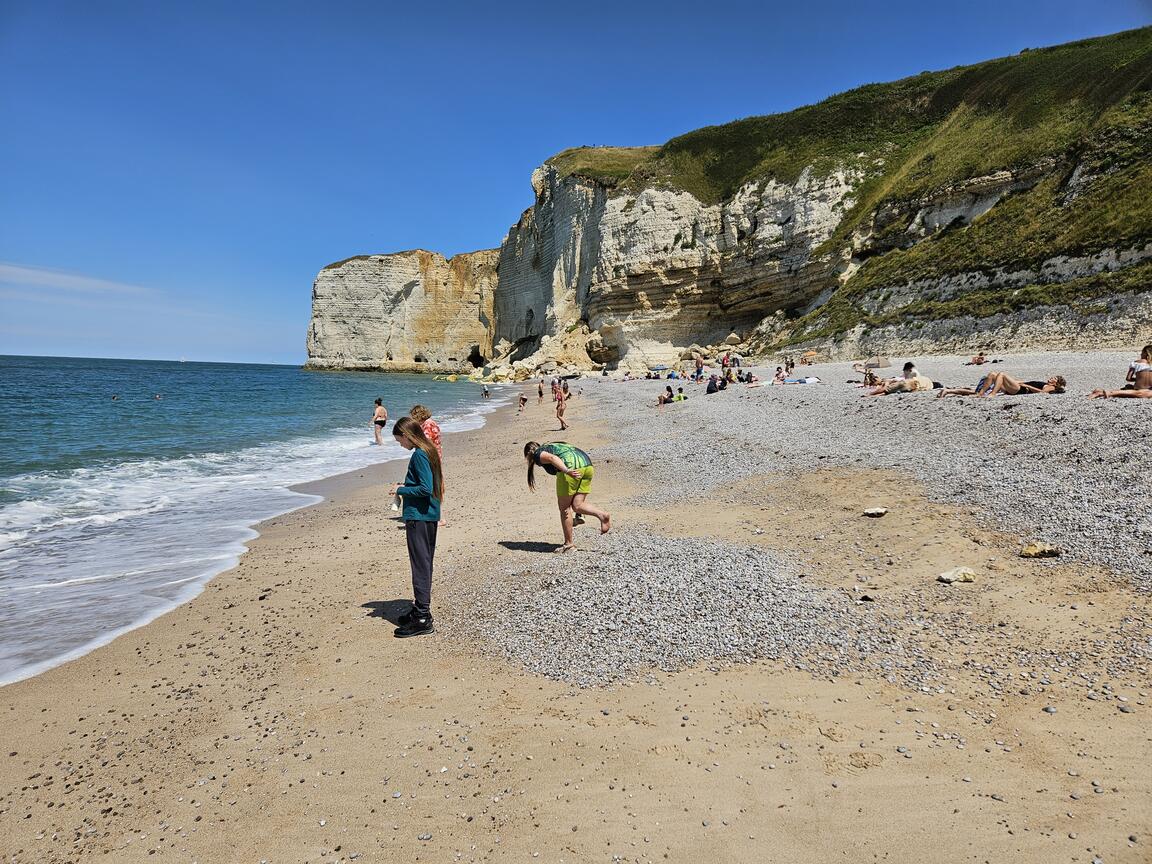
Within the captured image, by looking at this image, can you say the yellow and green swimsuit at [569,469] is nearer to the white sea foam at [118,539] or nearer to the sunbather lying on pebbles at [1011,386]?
the white sea foam at [118,539]

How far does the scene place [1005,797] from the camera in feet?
9.55

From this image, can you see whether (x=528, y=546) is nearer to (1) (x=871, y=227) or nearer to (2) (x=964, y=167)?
(2) (x=964, y=167)

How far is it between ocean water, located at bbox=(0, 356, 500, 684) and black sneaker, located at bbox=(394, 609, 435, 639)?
2.78 metres

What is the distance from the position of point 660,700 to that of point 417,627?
2256mm

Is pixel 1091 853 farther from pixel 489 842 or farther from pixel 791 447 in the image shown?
pixel 791 447

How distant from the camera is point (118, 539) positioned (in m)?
8.73

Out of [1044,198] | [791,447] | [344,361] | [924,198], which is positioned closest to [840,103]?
[924,198]

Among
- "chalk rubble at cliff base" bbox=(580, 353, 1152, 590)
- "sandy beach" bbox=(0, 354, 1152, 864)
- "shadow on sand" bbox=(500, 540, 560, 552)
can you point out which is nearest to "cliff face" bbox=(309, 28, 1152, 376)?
"chalk rubble at cliff base" bbox=(580, 353, 1152, 590)

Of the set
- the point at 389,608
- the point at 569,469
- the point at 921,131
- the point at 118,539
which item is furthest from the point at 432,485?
the point at 921,131

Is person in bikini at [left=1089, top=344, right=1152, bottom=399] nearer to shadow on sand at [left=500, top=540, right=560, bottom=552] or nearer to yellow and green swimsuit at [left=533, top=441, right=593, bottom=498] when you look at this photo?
yellow and green swimsuit at [left=533, top=441, right=593, bottom=498]

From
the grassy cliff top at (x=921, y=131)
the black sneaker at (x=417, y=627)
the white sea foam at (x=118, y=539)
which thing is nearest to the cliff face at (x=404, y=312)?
the grassy cliff top at (x=921, y=131)

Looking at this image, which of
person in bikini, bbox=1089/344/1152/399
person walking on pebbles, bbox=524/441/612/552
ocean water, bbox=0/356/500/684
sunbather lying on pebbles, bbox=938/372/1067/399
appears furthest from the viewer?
sunbather lying on pebbles, bbox=938/372/1067/399

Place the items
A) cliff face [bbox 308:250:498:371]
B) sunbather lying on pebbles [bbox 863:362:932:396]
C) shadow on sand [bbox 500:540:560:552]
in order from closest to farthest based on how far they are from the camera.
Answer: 1. shadow on sand [bbox 500:540:560:552]
2. sunbather lying on pebbles [bbox 863:362:932:396]
3. cliff face [bbox 308:250:498:371]

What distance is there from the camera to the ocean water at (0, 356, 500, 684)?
612cm
